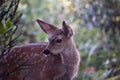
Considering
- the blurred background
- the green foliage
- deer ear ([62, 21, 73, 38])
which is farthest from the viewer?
the blurred background

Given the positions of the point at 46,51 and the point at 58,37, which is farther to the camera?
the point at 58,37

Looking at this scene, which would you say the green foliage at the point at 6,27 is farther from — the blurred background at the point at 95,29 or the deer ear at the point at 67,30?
the blurred background at the point at 95,29

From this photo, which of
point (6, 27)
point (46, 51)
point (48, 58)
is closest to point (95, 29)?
point (48, 58)

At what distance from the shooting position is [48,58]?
14.0 ft

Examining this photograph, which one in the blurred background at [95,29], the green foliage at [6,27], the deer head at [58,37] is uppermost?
the green foliage at [6,27]

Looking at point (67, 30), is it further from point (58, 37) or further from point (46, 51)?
point (46, 51)

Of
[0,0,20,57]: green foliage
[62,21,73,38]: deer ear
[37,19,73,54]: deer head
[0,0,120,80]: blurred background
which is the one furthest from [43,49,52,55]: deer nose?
[0,0,120,80]: blurred background

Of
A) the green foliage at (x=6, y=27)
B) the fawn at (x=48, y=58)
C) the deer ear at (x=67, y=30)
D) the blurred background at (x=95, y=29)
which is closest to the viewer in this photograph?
the green foliage at (x=6, y=27)

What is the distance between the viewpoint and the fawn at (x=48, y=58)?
4.08m

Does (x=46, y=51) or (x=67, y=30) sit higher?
(x=67, y=30)

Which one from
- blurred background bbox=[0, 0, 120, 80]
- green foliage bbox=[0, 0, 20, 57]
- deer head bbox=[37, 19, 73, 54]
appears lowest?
blurred background bbox=[0, 0, 120, 80]

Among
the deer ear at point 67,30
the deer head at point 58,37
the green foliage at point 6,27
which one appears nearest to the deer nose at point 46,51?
the deer head at point 58,37

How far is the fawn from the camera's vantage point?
4078mm

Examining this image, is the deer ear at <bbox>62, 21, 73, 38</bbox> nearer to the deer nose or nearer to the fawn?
the fawn
